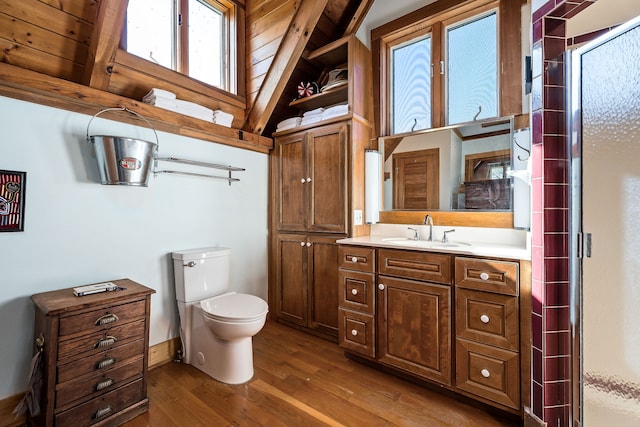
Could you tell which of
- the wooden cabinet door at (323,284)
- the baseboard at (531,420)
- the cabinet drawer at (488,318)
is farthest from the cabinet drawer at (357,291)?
the baseboard at (531,420)

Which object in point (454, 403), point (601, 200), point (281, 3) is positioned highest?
point (281, 3)

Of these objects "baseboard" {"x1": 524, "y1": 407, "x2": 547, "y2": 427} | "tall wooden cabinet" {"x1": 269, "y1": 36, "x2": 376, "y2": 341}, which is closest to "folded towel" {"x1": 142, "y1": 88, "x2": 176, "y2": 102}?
"tall wooden cabinet" {"x1": 269, "y1": 36, "x2": 376, "y2": 341}

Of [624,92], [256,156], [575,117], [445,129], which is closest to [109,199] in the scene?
[256,156]

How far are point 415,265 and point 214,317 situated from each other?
1.30 metres

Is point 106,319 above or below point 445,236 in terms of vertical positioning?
below

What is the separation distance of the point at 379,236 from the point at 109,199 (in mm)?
2004

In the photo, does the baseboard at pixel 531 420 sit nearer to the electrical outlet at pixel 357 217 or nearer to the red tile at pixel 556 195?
the red tile at pixel 556 195

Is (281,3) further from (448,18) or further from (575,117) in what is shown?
(575,117)

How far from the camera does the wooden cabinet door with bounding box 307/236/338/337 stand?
2377mm

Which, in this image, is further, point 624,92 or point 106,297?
point 106,297

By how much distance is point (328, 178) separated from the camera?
7.93ft

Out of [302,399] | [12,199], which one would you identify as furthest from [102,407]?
[12,199]

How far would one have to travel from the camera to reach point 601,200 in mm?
1241

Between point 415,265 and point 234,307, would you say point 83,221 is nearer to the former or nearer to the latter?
point 234,307
